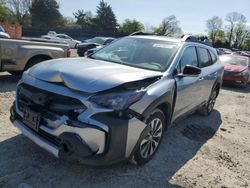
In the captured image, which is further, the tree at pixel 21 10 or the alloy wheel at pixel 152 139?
the tree at pixel 21 10

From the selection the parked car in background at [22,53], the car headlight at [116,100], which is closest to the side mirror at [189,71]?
the car headlight at [116,100]

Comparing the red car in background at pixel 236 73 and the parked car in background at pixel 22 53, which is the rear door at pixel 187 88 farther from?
the red car in background at pixel 236 73

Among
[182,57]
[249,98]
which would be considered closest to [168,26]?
[249,98]

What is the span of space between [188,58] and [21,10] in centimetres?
6635

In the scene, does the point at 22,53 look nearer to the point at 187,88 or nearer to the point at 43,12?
the point at 187,88

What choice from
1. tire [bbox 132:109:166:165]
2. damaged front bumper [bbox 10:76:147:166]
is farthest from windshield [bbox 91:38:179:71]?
damaged front bumper [bbox 10:76:147:166]

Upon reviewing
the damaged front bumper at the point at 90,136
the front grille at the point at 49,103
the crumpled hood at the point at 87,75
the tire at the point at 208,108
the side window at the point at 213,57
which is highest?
the side window at the point at 213,57

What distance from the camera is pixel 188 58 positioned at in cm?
474

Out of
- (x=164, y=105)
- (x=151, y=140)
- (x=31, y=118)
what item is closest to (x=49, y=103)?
(x=31, y=118)

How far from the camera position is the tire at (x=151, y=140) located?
3.57 metres

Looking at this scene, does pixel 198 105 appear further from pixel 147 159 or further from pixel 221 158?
pixel 147 159

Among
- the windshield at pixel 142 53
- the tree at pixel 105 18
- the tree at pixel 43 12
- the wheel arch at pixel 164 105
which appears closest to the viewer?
the wheel arch at pixel 164 105

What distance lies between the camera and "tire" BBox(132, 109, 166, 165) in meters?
3.57

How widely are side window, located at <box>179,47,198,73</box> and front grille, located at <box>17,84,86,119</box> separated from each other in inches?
77.6
